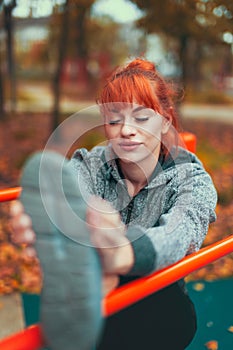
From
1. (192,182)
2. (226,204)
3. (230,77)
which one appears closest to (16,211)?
(192,182)

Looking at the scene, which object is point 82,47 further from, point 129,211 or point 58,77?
point 129,211

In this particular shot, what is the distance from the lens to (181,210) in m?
1.57

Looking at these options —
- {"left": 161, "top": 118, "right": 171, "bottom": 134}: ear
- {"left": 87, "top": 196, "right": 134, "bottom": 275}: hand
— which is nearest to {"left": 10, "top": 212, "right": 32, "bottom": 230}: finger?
{"left": 87, "top": 196, "right": 134, "bottom": 275}: hand

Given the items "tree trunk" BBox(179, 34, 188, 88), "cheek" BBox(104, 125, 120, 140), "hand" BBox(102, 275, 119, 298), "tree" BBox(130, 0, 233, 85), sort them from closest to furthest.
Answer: "hand" BBox(102, 275, 119, 298), "cheek" BBox(104, 125, 120, 140), "tree" BBox(130, 0, 233, 85), "tree trunk" BBox(179, 34, 188, 88)

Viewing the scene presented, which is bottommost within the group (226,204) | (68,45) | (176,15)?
(226,204)

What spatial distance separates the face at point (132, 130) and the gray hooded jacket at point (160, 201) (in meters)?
0.11

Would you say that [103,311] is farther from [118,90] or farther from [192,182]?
[118,90]

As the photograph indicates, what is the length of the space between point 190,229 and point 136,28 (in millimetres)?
5120

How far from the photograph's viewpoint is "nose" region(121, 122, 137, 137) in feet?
5.81

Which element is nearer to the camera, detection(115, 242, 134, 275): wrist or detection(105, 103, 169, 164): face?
detection(115, 242, 134, 275): wrist

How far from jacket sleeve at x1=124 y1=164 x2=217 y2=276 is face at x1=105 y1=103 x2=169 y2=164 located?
0.60 feet

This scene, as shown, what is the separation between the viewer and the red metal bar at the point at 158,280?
48.6 inches

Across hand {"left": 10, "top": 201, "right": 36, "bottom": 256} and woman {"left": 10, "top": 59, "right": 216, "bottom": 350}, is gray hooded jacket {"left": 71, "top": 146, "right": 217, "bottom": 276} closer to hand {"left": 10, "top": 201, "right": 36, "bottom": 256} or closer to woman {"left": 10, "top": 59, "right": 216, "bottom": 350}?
woman {"left": 10, "top": 59, "right": 216, "bottom": 350}

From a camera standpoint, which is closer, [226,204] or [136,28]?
[226,204]
